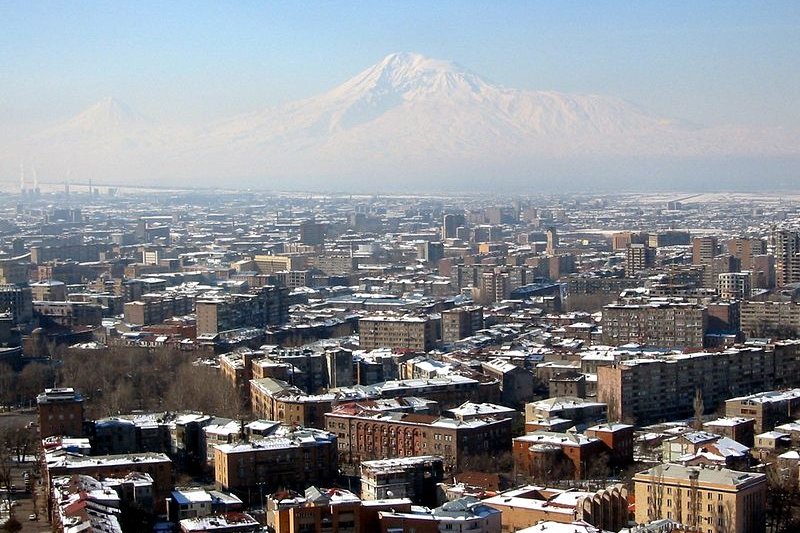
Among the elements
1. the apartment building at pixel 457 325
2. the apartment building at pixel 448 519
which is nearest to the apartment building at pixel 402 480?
the apartment building at pixel 448 519

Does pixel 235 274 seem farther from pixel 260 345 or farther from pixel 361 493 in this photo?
pixel 361 493

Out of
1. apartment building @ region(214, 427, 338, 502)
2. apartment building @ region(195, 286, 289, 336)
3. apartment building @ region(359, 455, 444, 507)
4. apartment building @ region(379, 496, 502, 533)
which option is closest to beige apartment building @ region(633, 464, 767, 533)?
apartment building @ region(379, 496, 502, 533)

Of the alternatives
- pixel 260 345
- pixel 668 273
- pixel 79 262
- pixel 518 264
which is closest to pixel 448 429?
pixel 260 345

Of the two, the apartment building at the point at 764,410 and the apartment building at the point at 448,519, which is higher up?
the apartment building at the point at 448,519

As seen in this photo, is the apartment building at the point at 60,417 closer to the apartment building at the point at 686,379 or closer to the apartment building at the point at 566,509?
the apartment building at the point at 566,509

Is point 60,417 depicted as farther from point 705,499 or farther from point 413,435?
point 705,499
